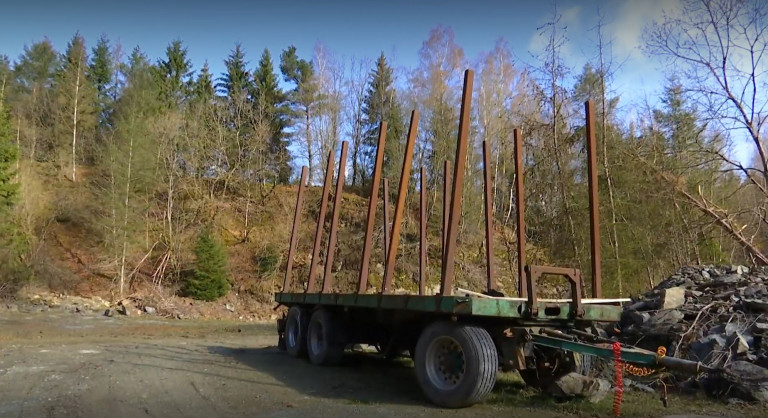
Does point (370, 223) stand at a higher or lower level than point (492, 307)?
higher

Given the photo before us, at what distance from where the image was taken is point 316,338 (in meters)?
10.4

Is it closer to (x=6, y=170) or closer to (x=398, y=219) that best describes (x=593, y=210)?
(x=398, y=219)

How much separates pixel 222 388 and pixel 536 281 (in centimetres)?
473

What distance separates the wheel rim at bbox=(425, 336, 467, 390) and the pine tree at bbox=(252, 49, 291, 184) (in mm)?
32634

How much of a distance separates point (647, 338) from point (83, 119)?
43.6 metres

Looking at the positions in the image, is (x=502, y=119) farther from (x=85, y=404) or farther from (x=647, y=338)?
(x=85, y=404)

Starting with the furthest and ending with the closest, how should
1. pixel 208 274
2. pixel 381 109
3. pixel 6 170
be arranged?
pixel 381 109
pixel 208 274
pixel 6 170

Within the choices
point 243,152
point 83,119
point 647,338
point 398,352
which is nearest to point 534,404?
point 398,352

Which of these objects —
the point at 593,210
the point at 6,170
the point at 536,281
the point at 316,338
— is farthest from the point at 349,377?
the point at 6,170

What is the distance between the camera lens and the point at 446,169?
43.1 feet

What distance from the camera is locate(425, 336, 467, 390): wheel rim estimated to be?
21.1 feet

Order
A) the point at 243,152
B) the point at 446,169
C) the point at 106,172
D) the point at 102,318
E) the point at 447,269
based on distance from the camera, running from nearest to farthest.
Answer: the point at 447,269 → the point at 446,169 → the point at 102,318 → the point at 106,172 → the point at 243,152

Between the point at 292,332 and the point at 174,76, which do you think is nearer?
the point at 292,332

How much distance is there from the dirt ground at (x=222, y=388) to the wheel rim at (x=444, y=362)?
0.34m
